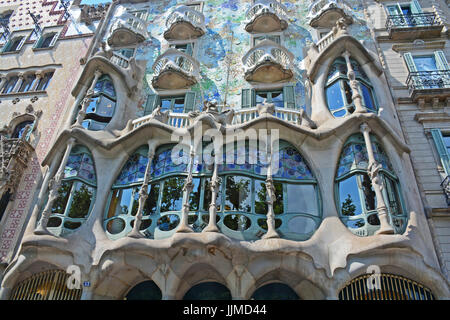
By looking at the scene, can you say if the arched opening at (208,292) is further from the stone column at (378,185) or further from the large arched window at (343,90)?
the large arched window at (343,90)

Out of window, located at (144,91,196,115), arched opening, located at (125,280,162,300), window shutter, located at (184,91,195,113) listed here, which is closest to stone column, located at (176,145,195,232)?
arched opening, located at (125,280,162,300)

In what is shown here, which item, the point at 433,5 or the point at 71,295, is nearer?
the point at 71,295

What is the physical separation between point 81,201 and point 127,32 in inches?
391

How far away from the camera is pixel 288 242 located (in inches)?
387

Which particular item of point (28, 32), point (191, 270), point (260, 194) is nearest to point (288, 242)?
point (260, 194)

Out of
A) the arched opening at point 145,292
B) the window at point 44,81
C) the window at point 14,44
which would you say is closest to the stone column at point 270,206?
the arched opening at point 145,292

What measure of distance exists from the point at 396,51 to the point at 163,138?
10.7m

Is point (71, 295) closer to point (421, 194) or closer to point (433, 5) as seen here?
point (421, 194)

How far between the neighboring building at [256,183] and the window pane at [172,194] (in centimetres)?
4

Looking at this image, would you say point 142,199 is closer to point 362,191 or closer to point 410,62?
point 362,191

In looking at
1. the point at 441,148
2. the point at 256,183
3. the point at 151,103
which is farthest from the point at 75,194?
the point at 441,148

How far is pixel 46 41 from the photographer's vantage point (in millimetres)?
20344

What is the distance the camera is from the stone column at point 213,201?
1002 cm

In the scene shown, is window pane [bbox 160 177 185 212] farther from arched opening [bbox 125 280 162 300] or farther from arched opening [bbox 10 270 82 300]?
arched opening [bbox 10 270 82 300]
